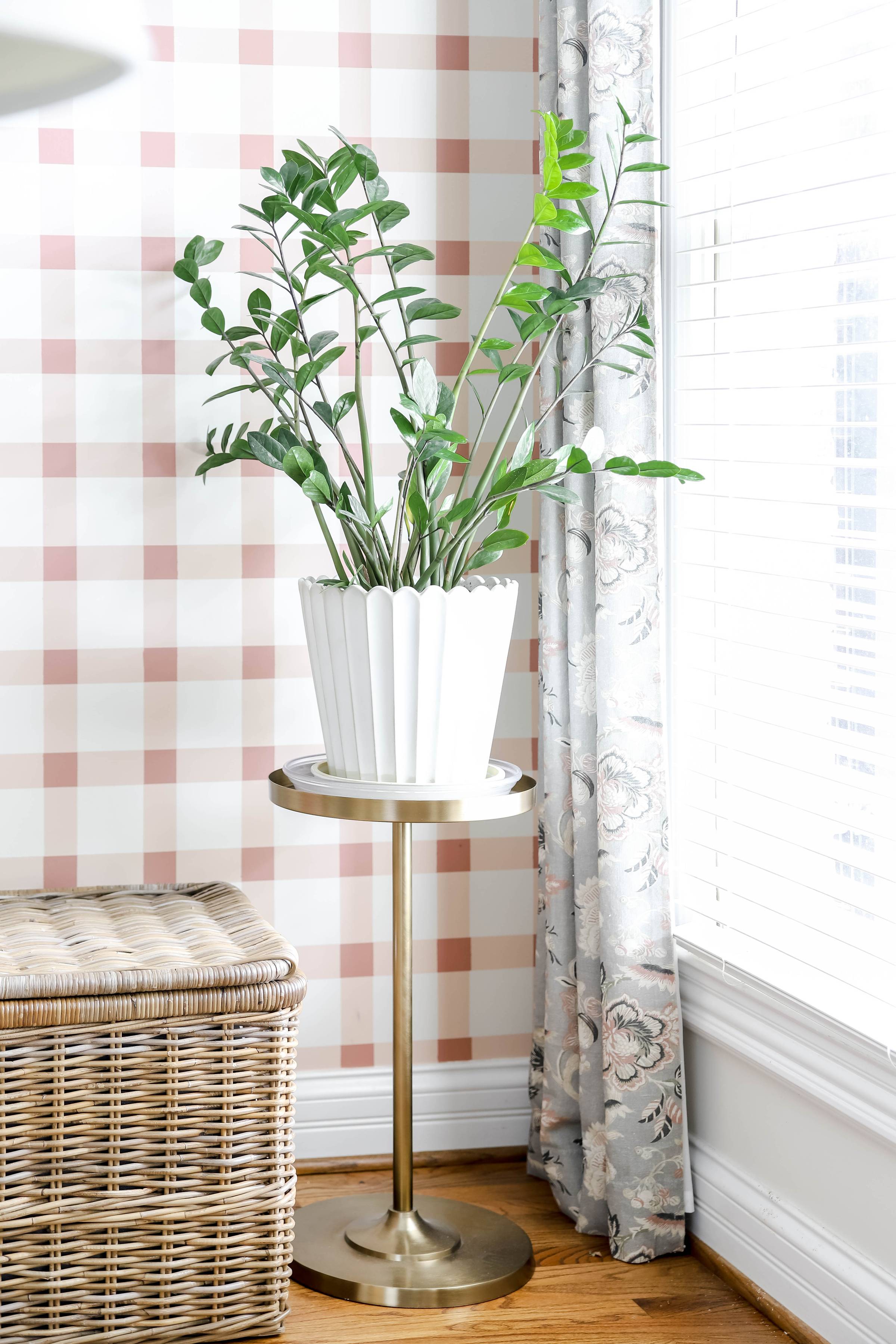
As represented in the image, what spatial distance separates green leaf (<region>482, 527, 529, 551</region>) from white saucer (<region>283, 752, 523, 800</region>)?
1.00 feet

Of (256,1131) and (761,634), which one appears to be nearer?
(256,1131)

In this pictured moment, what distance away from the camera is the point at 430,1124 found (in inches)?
84.4

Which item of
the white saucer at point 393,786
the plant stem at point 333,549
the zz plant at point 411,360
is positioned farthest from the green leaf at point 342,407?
the white saucer at point 393,786

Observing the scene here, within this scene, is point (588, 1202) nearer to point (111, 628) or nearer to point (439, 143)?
point (111, 628)

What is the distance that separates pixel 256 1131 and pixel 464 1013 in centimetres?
65

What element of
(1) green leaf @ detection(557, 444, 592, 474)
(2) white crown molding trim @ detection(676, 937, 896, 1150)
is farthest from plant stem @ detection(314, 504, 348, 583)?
(2) white crown molding trim @ detection(676, 937, 896, 1150)

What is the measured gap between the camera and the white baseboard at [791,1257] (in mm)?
1467

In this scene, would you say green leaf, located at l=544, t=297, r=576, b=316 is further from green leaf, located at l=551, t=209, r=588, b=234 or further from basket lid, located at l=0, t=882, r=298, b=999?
basket lid, located at l=0, t=882, r=298, b=999

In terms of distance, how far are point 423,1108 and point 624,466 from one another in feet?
3.75

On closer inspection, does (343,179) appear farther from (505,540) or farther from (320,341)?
(505,540)

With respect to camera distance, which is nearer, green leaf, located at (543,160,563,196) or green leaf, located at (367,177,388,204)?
green leaf, located at (543,160,563,196)

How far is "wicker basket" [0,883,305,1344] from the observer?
→ 1.49m

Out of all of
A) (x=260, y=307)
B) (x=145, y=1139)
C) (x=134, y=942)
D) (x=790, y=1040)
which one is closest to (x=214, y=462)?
(x=260, y=307)

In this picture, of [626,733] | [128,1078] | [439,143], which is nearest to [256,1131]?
[128,1078]
